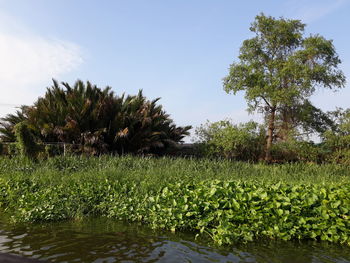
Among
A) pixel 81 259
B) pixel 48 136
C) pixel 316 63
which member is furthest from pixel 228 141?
pixel 81 259

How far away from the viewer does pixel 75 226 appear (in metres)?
6.19

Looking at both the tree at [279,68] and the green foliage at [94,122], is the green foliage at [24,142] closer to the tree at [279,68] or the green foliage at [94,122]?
the green foliage at [94,122]

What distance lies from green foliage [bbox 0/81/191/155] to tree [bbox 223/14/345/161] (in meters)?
4.77

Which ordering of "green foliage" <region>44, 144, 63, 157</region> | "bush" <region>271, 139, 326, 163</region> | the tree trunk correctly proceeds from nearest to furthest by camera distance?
"green foliage" <region>44, 144, 63, 157</region> → "bush" <region>271, 139, 326, 163</region> → the tree trunk

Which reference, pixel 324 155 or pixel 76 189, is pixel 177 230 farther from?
pixel 324 155

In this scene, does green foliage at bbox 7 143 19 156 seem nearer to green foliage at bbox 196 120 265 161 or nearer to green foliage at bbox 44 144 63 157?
green foliage at bbox 44 144 63 157

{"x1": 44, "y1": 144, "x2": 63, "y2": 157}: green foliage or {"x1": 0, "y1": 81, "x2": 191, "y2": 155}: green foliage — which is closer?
{"x1": 44, "y1": 144, "x2": 63, "y2": 157}: green foliage

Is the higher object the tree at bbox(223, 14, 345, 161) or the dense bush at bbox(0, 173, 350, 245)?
the tree at bbox(223, 14, 345, 161)

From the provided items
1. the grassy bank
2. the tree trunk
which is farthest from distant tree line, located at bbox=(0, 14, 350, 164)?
the grassy bank

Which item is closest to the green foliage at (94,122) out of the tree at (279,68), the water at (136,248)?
the tree at (279,68)

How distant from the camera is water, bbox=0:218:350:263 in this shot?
4.63 metres

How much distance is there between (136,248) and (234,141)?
12206mm

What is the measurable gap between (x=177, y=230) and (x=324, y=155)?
42.9ft

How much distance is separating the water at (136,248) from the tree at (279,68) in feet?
39.7
